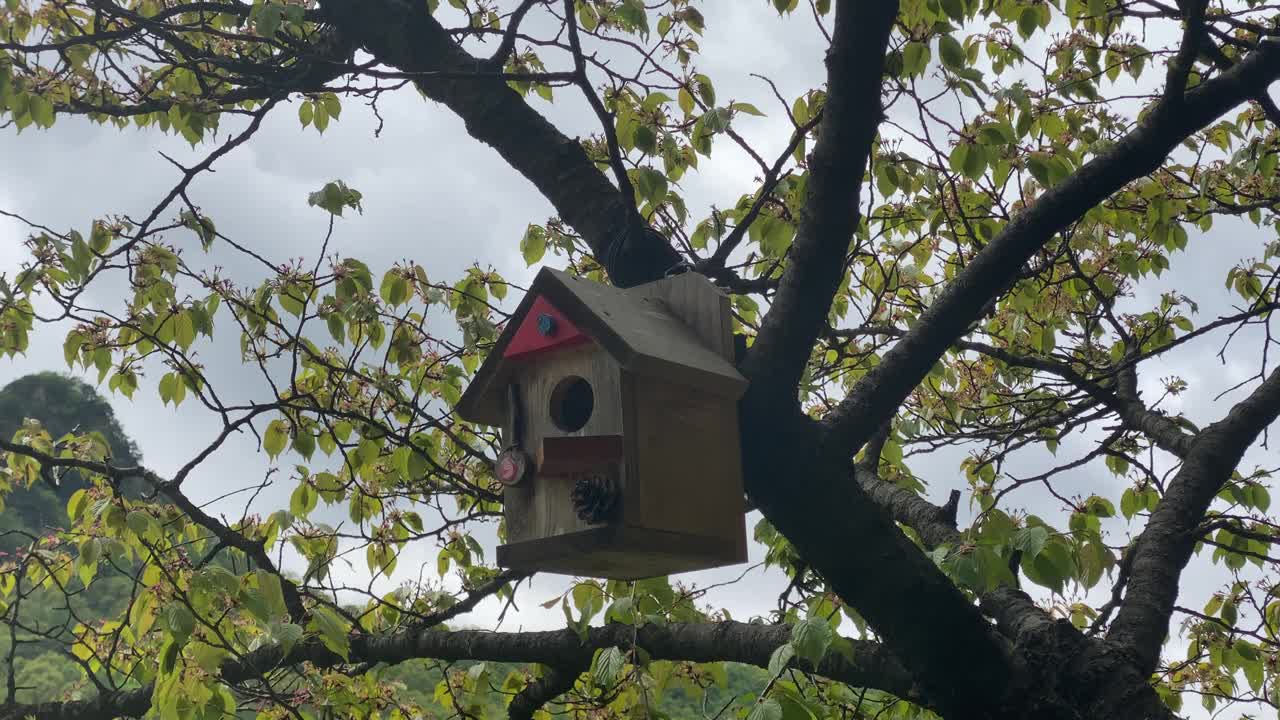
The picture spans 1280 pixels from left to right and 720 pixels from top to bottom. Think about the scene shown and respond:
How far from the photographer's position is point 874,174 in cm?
376

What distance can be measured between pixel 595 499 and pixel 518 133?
4.63ft

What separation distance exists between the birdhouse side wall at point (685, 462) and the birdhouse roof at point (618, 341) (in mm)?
63

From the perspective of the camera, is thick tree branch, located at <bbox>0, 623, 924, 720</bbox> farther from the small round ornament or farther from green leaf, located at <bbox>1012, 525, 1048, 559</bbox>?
the small round ornament

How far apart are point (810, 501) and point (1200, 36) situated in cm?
146

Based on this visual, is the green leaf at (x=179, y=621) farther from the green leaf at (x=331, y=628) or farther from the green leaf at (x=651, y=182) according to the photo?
the green leaf at (x=651, y=182)

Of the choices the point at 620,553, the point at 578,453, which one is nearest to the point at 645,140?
the point at 578,453

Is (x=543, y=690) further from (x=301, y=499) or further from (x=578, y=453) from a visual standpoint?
(x=578, y=453)

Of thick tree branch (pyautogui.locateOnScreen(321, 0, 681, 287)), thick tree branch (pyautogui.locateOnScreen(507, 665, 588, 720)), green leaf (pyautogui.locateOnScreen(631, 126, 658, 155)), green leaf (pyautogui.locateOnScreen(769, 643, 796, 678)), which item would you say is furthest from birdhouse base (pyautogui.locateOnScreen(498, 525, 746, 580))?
green leaf (pyautogui.locateOnScreen(631, 126, 658, 155))

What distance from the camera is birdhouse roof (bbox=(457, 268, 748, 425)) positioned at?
2520 mm

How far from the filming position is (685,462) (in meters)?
2.61

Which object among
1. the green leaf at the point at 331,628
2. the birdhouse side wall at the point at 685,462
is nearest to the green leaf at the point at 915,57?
the birdhouse side wall at the point at 685,462

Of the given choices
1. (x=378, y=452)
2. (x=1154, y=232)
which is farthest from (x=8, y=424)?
(x=1154, y=232)

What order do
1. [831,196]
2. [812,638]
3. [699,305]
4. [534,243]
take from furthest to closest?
[534,243], [699,305], [831,196], [812,638]

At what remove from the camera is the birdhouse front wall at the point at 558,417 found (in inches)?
101
